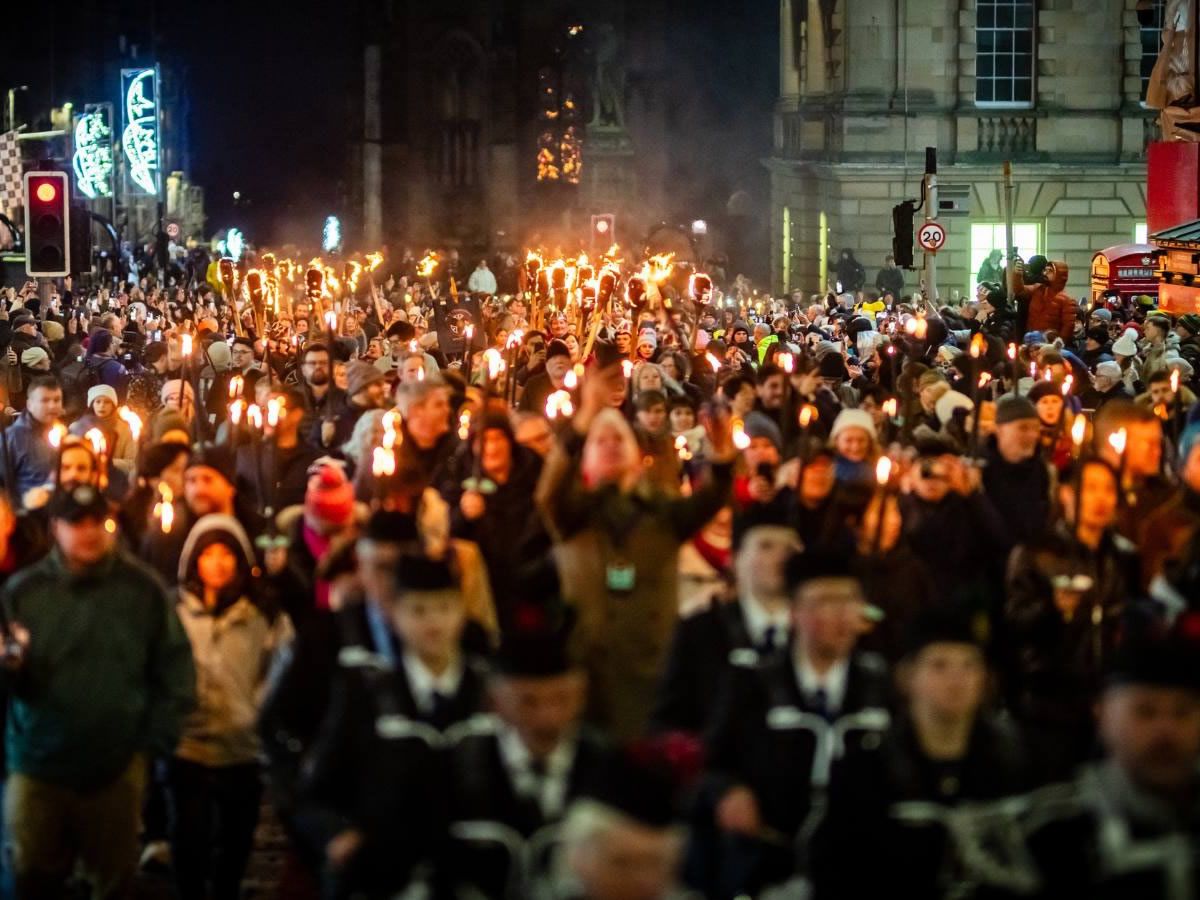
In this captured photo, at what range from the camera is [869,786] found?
19.8 feet

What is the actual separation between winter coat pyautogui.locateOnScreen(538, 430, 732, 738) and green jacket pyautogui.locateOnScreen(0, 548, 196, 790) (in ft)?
4.24

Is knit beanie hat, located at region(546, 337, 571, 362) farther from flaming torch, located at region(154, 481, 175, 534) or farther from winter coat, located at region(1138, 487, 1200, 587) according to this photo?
winter coat, located at region(1138, 487, 1200, 587)

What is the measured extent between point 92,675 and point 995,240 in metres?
34.8

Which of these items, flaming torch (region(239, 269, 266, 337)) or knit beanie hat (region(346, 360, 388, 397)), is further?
flaming torch (region(239, 269, 266, 337))

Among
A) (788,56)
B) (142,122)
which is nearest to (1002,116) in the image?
(788,56)

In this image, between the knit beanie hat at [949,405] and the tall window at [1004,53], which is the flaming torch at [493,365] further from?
the tall window at [1004,53]

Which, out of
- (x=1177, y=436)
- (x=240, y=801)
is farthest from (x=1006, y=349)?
(x=240, y=801)

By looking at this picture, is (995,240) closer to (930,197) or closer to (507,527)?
(930,197)

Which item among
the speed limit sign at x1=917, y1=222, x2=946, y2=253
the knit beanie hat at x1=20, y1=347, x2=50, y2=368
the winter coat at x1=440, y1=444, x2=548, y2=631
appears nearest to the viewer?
the winter coat at x1=440, y1=444, x2=548, y2=631

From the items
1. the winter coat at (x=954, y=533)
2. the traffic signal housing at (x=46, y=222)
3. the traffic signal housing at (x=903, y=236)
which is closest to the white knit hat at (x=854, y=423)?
the winter coat at (x=954, y=533)

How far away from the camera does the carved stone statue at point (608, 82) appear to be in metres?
67.5

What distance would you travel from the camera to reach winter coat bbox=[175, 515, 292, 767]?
8.76 metres

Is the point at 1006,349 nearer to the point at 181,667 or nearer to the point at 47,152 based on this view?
the point at 181,667

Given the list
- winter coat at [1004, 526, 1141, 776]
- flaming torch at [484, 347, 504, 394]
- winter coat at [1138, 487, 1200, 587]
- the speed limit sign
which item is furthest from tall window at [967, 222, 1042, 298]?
winter coat at [1004, 526, 1141, 776]
